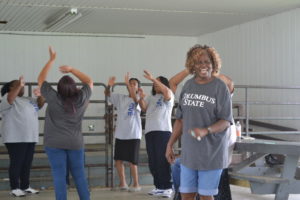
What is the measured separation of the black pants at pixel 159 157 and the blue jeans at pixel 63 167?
156cm

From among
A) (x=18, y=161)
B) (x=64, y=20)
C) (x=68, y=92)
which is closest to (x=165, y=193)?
(x=18, y=161)

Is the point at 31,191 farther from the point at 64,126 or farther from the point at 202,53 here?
the point at 202,53

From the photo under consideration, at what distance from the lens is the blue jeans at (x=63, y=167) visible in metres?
4.92

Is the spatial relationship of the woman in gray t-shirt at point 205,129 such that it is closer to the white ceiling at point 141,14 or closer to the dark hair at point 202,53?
the dark hair at point 202,53

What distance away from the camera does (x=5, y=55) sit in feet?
39.7

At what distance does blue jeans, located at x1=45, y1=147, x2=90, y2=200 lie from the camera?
492cm

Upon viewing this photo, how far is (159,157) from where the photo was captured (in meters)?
6.45

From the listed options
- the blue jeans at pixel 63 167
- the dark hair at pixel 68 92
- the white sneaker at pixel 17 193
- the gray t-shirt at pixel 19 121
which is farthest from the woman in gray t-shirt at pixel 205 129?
the white sneaker at pixel 17 193

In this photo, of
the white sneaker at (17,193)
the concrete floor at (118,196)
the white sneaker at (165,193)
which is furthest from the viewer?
the white sneaker at (17,193)

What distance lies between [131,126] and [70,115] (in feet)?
6.37

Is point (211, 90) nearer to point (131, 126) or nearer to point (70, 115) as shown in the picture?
point (70, 115)

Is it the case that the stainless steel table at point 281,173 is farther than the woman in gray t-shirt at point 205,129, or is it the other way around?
the stainless steel table at point 281,173

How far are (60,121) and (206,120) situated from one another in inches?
71.6

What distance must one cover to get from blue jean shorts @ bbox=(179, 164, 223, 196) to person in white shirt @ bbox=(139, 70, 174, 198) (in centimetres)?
269
